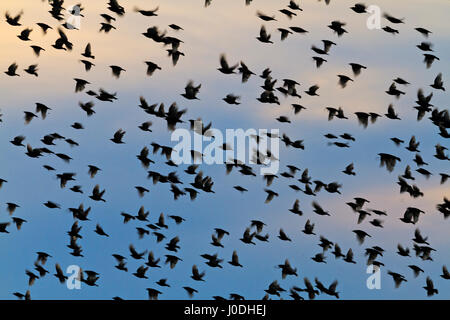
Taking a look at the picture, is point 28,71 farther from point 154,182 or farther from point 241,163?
point 241,163

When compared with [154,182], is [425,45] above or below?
above

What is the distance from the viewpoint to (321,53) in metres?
79.5

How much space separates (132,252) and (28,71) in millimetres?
15904

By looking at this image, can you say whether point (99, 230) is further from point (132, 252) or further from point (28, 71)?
point (28, 71)

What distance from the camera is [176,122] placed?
252 ft

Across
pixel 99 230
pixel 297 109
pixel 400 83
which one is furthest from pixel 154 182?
pixel 400 83

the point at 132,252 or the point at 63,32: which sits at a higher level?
the point at 63,32

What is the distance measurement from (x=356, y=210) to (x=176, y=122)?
15.7 metres
